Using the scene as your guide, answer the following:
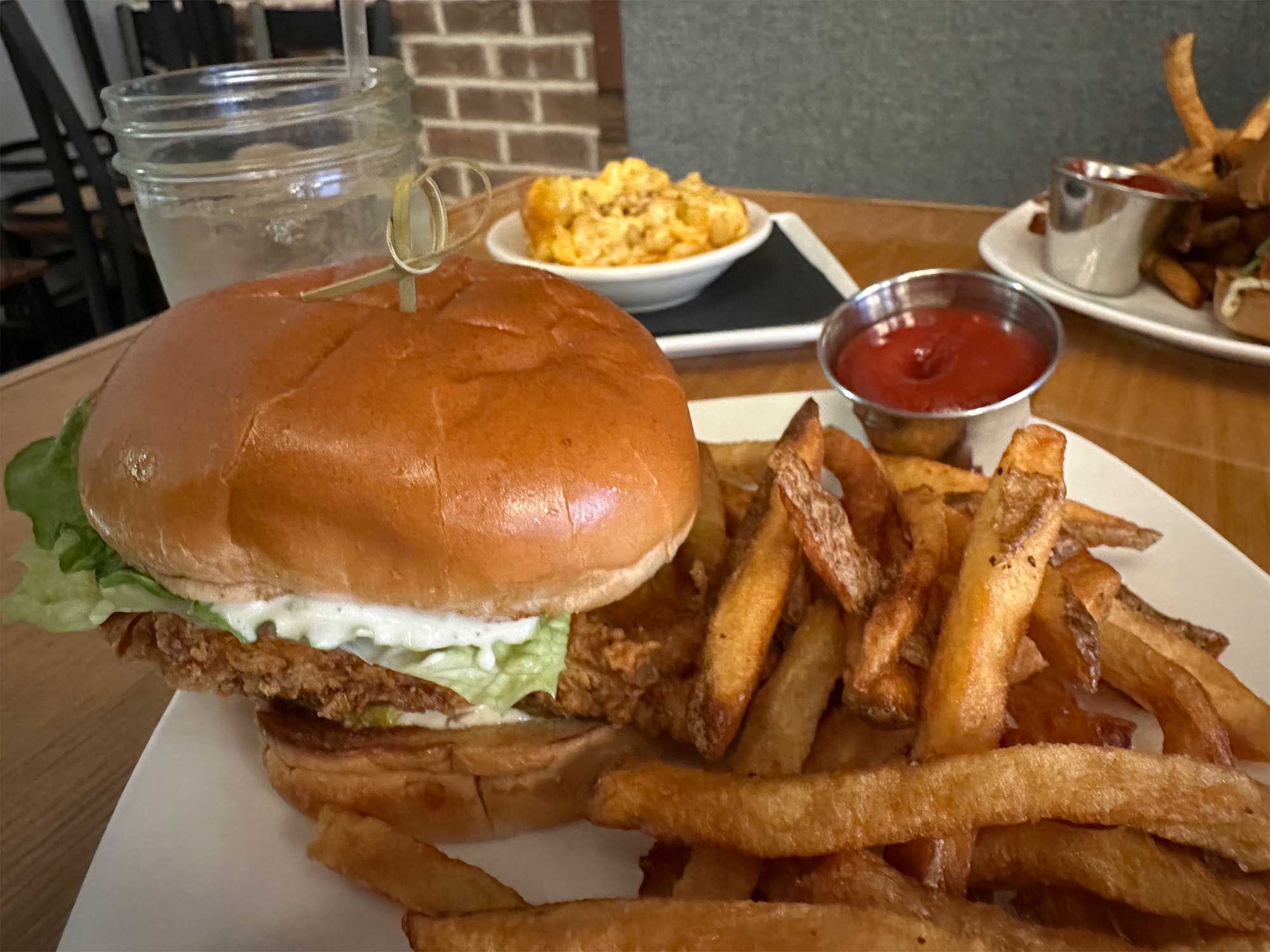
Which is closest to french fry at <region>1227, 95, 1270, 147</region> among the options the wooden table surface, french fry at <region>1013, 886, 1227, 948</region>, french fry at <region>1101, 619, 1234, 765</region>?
the wooden table surface

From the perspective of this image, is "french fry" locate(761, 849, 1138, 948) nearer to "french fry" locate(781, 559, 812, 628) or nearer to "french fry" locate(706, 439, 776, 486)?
"french fry" locate(781, 559, 812, 628)

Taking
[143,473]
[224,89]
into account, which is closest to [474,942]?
[143,473]

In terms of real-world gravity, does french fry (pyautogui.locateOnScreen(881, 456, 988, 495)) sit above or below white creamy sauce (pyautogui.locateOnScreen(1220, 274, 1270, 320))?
below

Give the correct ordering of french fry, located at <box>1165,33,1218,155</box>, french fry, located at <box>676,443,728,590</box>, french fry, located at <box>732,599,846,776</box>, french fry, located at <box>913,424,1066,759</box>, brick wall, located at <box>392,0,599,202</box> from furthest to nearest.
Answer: brick wall, located at <box>392,0,599,202</box>, french fry, located at <box>1165,33,1218,155</box>, french fry, located at <box>676,443,728,590</box>, french fry, located at <box>732,599,846,776</box>, french fry, located at <box>913,424,1066,759</box>

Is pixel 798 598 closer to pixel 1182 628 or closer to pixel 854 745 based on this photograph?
pixel 854 745

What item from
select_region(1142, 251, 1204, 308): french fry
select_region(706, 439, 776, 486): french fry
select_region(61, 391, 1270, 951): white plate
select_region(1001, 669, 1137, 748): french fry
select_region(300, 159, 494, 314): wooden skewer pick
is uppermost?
select_region(300, 159, 494, 314): wooden skewer pick

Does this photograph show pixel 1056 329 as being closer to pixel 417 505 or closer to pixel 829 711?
pixel 829 711

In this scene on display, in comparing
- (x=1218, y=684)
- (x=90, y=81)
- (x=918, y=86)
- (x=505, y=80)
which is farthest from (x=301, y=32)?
(x=1218, y=684)
